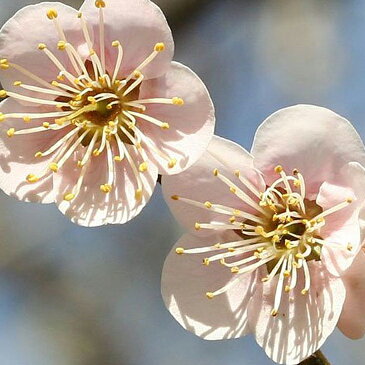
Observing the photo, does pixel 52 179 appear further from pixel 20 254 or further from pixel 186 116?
pixel 20 254

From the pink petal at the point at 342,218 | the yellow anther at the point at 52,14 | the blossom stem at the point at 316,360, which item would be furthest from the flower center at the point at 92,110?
the blossom stem at the point at 316,360

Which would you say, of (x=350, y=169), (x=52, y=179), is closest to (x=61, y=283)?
(x=52, y=179)

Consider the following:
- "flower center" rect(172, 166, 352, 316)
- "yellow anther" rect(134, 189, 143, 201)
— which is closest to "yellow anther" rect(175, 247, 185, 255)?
"flower center" rect(172, 166, 352, 316)

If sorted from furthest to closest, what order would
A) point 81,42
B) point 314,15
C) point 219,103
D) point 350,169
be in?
point 314,15, point 219,103, point 81,42, point 350,169

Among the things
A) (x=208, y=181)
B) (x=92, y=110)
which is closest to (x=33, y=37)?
(x=92, y=110)

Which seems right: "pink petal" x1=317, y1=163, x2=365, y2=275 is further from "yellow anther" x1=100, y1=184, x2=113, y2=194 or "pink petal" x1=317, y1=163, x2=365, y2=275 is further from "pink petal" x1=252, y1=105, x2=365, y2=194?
"yellow anther" x1=100, y1=184, x2=113, y2=194

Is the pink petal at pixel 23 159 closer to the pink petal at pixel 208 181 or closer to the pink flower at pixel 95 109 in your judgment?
the pink flower at pixel 95 109
